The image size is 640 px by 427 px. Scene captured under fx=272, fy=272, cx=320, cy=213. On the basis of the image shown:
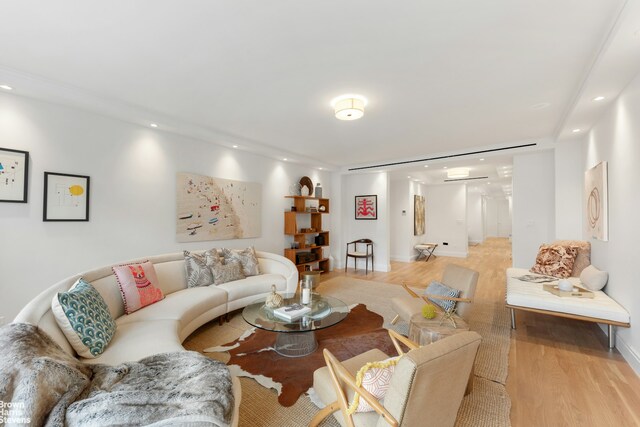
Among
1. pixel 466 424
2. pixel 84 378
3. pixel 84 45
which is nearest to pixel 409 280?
pixel 466 424

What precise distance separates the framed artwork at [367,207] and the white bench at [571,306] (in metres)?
3.81

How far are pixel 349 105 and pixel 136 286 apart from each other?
2962mm

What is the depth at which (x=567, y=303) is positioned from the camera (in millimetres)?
2891

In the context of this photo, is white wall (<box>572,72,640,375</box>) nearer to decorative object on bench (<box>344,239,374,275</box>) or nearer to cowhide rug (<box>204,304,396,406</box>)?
cowhide rug (<box>204,304,396,406</box>)

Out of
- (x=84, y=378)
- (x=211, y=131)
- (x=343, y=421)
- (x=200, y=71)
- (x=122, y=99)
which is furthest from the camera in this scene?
(x=211, y=131)

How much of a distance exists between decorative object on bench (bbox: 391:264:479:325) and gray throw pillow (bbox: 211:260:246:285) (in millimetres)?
2158

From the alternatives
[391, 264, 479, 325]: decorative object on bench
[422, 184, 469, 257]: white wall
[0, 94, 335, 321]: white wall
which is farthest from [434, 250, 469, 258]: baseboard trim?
[0, 94, 335, 321]: white wall

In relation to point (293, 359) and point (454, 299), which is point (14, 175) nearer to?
point (293, 359)

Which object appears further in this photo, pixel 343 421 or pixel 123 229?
pixel 123 229

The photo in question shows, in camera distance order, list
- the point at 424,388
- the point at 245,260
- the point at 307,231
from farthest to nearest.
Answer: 1. the point at 307,231
2. the point at 245,260
3. the point at 424,388

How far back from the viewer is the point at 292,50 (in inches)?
86.7

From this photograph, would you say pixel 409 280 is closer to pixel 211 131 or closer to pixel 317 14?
pixel 211 131

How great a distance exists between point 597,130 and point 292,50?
405cm

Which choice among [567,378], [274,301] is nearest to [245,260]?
[274,301]
